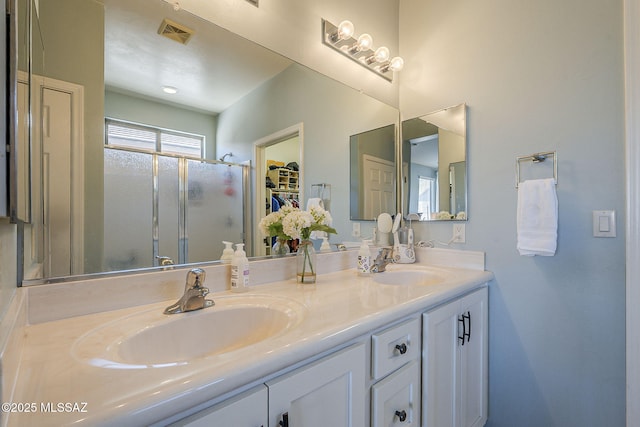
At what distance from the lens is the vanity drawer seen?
827 millimetres

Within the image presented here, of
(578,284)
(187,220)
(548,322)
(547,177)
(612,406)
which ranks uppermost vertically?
(547,177)

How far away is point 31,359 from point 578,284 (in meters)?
1.79

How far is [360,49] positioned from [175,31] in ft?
3.36

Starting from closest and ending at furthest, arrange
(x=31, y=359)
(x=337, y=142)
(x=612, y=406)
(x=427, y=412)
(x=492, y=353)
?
(x=31, y=359) < (x=427, y=412) < (x=612, y=406) < (x=492, y=353) < (x=337, y=142)

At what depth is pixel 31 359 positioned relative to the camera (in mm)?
551

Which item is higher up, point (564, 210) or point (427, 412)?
point (564, 210)

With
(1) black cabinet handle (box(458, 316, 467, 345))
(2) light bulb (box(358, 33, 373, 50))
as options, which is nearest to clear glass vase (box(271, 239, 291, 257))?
(1) black cabinet handle (box(458, 316, 467, 345))

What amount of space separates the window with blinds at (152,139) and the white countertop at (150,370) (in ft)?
1.68

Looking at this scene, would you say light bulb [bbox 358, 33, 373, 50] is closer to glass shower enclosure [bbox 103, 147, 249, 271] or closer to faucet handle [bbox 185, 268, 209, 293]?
glass shower enclosure [bbox 103, 147, 249, 271]

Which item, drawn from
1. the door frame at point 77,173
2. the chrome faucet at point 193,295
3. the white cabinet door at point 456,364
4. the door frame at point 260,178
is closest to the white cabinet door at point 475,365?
the white cabinet door at point 456,364

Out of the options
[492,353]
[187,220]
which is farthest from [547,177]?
[187,220]

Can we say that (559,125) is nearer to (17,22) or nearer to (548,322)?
(548,322)

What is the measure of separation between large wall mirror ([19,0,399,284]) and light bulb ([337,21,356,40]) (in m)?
0.38

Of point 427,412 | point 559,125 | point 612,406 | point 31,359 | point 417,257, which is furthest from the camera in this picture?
point 417,257
